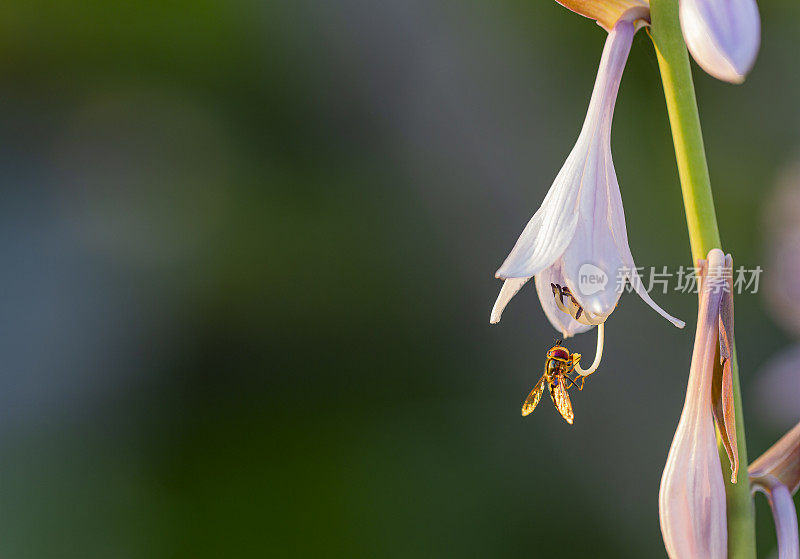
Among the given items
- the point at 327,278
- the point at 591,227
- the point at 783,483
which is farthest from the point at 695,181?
the point at 327,278

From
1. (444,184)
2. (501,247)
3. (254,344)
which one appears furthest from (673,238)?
(254,344)

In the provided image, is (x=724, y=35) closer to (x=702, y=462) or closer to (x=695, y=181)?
(x=695, y=181)

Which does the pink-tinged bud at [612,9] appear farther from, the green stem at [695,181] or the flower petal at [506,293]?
the flower petal at [506,293]

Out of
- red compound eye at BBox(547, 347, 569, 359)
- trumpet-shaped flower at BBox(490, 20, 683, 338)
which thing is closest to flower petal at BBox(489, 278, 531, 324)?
trumpet-shaped flower at BBox(490, 20, 683, 338)

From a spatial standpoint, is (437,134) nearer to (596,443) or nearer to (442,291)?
(442,291)

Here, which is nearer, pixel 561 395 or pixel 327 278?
pixel 561 395

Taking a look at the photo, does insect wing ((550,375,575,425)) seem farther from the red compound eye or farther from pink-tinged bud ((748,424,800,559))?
pink-tinged bud ((748,424,800,559))
